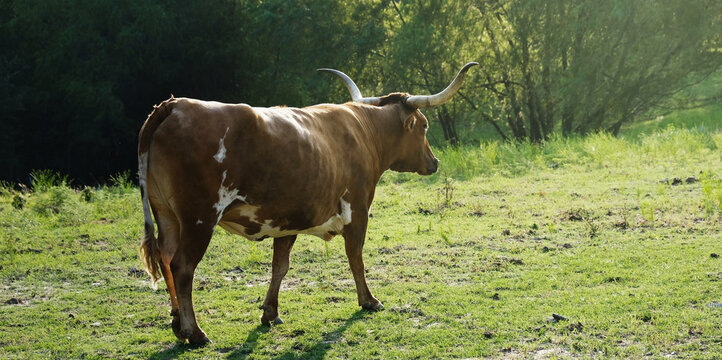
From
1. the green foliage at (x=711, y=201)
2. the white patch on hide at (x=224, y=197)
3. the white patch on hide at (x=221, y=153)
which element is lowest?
the green foliage at (x=711, y=201)

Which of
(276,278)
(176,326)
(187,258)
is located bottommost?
(176,326)

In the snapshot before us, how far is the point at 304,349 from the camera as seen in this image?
572cm

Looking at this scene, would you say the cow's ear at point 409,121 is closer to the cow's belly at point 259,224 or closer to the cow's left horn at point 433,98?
the cow's left horn at point 433,98

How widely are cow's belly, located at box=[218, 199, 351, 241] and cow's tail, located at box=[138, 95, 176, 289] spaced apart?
0.52m

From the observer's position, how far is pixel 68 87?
22906 mm

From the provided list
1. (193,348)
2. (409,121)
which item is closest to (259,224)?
(193,348)

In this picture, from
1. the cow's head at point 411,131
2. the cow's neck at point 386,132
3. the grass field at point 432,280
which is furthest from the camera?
the cow's head at point 411,131

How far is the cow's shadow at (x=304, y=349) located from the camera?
559 cm

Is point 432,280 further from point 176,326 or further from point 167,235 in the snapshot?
point 167,235

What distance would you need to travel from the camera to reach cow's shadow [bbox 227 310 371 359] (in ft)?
18.3

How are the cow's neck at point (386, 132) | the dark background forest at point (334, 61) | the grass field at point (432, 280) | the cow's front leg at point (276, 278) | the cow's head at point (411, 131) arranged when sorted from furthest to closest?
the dark background forest at point (334, 61)
the cow's head at point (411, 131)
the cow's neck at point (386, 132)
the cow's front leg at point (276, 278)
the grass field at point (432, 280)

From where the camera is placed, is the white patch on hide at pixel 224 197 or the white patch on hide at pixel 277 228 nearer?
the white patch on hide at pixel 224 197

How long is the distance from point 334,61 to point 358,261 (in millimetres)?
19421

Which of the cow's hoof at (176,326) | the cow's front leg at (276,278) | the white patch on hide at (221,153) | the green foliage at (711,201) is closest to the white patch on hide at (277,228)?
the cow's front leg at (276,278)
